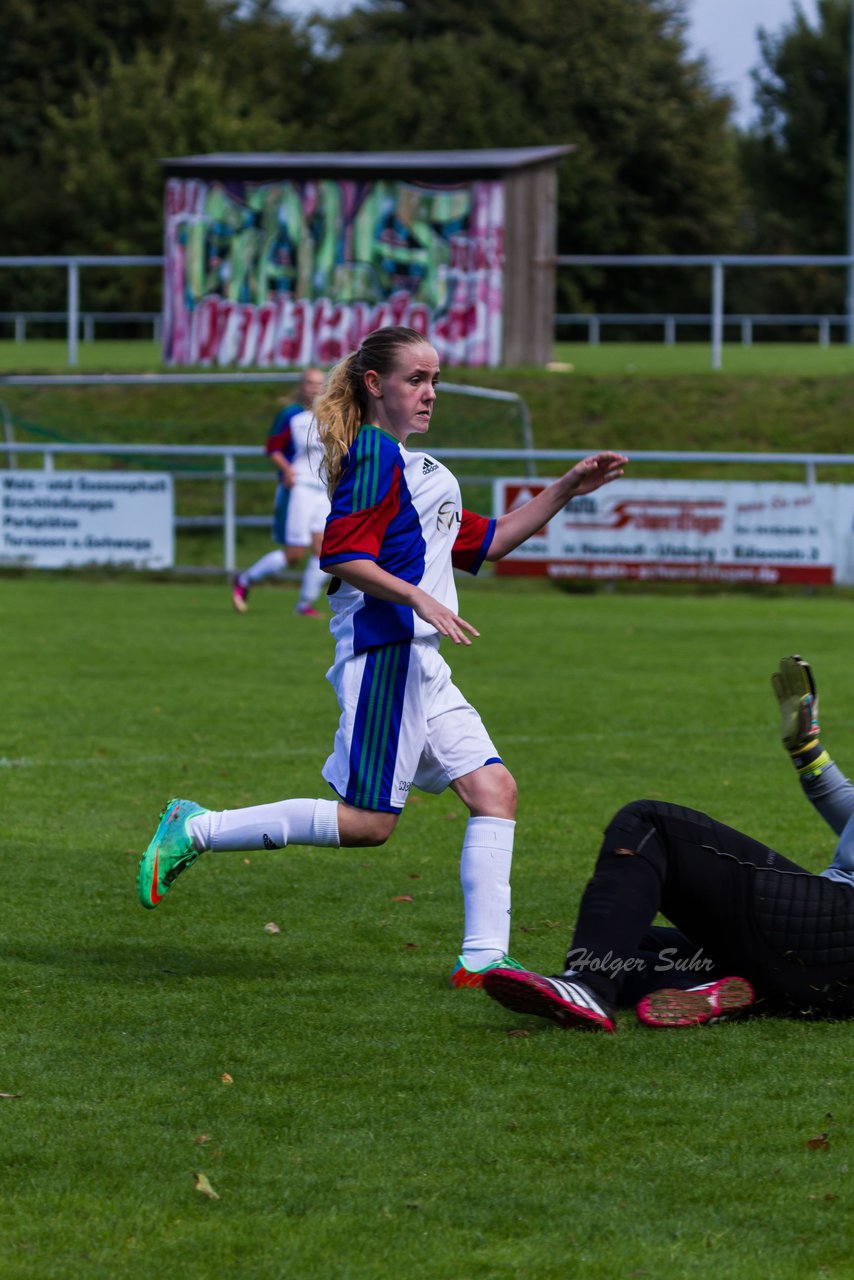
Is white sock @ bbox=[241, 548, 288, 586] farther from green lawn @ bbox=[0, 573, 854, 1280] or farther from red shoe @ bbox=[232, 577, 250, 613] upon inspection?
green lawn @ bbox=[0, 573, 854, 1280]

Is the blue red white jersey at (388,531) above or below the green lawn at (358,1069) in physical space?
above

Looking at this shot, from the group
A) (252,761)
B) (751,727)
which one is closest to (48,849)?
(252,761)

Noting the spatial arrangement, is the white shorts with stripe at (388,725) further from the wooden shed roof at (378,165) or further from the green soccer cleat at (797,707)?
the wooden shed roof at (378,165)

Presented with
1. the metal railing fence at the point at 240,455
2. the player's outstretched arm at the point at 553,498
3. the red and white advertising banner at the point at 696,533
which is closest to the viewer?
the player's outstretched arm at the point at 553,498

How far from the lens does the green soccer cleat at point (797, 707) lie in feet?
17.2

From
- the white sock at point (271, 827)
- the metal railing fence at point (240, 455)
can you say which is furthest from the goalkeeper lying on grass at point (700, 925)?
the metal railing fence at point (240, 455)

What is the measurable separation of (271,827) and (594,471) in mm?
1417

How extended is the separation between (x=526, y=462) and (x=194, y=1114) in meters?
17.2

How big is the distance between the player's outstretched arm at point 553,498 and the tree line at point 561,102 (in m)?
44.5

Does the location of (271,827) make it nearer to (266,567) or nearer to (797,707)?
(797,707)

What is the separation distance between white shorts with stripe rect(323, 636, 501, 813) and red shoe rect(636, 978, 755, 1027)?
879mm

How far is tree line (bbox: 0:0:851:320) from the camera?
2052 inches

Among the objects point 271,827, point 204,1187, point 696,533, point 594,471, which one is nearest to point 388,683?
point 271,827

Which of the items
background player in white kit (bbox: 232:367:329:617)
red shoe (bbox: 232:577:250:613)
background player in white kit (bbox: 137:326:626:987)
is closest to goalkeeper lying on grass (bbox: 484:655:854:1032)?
background player in white kit (bbox: 137:326:626:987)
